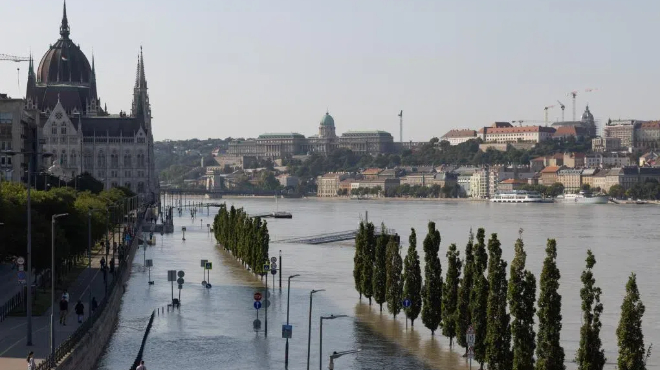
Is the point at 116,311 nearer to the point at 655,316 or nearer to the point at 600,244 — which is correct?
the point at 655,316

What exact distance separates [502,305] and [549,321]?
4.42 m

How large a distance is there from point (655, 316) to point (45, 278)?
932 inches

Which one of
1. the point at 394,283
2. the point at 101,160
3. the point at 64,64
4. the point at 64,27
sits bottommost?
the point at 394,283

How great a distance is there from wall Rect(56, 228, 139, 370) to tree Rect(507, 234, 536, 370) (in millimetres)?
10958

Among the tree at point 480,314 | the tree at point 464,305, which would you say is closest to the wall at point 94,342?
the tree at point 480,314

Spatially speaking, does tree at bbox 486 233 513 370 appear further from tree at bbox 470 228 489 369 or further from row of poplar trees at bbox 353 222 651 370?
tree at bbox 470 228 489 369

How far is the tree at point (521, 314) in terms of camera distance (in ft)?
118

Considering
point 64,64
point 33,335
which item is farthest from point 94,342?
point 64,64

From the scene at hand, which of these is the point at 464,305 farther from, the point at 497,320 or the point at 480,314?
the point at 497,320

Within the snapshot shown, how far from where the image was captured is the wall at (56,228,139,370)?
32188 millimetres

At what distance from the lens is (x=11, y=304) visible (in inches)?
1698

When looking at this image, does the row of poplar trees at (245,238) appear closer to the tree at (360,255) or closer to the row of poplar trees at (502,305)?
the tree at (360,255)

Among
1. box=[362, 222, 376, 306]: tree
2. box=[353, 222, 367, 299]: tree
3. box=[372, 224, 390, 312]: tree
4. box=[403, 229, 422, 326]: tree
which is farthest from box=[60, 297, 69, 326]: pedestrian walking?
box=[353, 222, 367, 299]: tree

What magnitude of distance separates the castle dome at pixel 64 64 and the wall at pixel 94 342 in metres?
129
